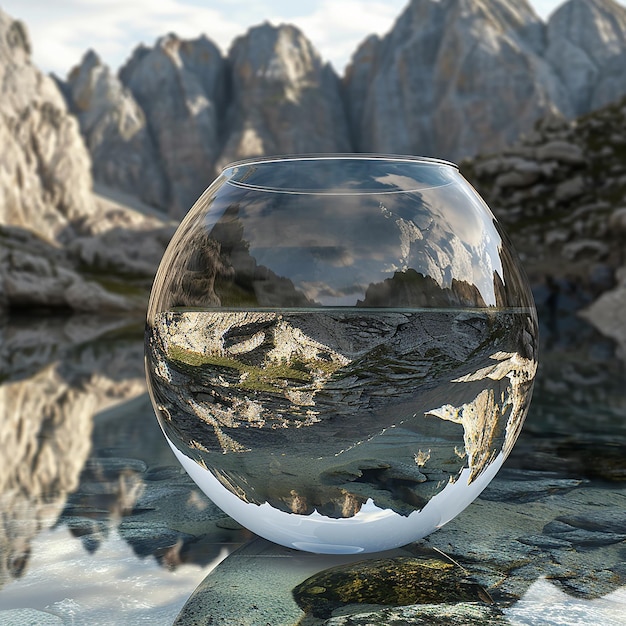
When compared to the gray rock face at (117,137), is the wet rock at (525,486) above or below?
below

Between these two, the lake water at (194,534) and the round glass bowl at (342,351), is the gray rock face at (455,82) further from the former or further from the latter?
the round glass bowl at (342,351)

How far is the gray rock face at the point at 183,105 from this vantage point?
2621 inches

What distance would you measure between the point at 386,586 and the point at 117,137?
68.2 metres

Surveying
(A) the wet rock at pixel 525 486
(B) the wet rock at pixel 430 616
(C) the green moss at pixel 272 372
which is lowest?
(A) the wet rock at pixel 525 486

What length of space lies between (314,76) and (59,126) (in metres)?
38.1

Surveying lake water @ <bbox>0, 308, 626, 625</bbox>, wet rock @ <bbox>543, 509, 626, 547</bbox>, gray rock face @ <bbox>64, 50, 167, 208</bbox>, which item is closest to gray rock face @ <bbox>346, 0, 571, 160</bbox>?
gray rock face @ <bbox>64, 50, 167, 208</bbox>

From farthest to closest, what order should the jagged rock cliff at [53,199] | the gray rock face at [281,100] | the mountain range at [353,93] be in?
the gray rock face at [281,100] → the mountain range at [353,93] → the jagged rock cliff at [53,199]

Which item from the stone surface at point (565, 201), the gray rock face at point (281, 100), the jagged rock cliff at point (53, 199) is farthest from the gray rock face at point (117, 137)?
the stone surface at point (565, 201)

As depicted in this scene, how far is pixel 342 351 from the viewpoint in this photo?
1579 millimetres

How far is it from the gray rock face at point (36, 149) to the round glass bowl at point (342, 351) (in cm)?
3534

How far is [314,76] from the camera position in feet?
233

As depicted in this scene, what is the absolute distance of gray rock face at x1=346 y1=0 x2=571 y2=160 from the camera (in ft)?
194

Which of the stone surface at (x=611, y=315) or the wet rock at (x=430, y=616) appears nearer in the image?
the wet rock at (x=430, y=616)

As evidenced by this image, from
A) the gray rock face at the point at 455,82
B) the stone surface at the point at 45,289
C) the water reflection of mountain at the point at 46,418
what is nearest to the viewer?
the water reflection of mountain at the point at 46,418
